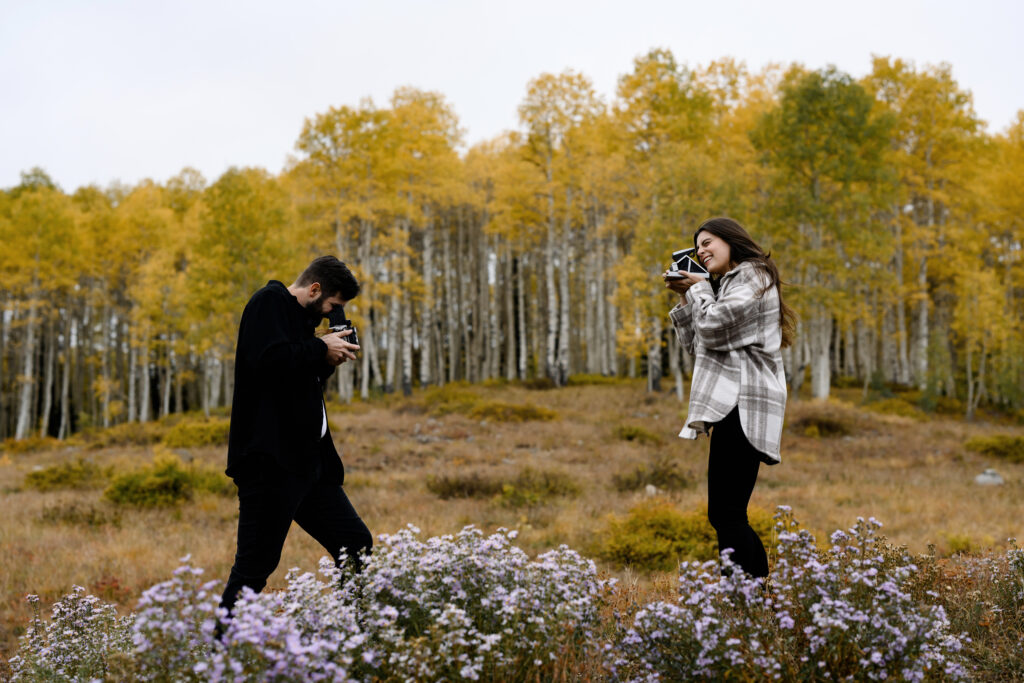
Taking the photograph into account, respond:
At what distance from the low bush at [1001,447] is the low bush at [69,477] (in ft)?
55.9

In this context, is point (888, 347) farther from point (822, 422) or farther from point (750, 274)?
point (750, 274)

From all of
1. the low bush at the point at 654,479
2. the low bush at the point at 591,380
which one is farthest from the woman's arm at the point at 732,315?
the low bush at the point at 591,380

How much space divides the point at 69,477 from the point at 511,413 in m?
9.92

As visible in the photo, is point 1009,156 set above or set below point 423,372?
above

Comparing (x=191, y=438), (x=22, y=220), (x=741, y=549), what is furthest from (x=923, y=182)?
(x=22, y=220)

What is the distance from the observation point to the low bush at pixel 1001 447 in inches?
547

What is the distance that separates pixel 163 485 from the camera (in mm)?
10234

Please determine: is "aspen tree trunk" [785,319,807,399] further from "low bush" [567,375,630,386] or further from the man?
the man

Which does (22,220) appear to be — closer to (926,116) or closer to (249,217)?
(249,217)

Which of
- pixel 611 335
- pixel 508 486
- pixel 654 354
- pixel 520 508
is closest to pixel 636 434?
pixel 508 486

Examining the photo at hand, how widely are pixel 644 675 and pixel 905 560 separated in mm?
1454

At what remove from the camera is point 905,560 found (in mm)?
3258

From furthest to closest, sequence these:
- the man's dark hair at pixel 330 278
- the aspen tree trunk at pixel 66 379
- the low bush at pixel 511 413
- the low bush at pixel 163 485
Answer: the aspen tree trunk at pixel 66 379, the low bush at pixel 511 413, the low bush at pixel 163 485, the man's dark hair at pixel 330 278

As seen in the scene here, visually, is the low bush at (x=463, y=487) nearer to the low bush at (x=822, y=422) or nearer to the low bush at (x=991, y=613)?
the low bush at (x=991, y=613)
